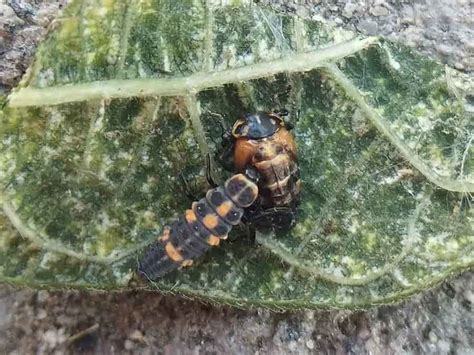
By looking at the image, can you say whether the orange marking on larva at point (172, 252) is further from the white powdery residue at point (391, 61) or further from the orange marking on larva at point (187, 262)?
the white powdery residue at point (391, 61)

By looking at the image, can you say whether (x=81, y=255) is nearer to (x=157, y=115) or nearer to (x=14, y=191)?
(x=14, y=191)

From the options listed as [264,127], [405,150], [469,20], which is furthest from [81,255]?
[469,20]

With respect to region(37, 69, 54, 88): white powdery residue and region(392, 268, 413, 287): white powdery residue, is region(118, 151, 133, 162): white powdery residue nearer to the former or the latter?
region(37, 69, 54, 88): white powdery residue

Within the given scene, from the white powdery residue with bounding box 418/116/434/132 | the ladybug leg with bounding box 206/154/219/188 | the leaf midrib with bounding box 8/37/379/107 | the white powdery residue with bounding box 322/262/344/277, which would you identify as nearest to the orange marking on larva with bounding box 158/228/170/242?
the ladybug leg with bounding box 206/154/219/188

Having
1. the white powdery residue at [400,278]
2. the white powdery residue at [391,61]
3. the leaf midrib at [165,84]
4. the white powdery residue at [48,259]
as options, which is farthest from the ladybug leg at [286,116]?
the white powdery residue at [48,259]

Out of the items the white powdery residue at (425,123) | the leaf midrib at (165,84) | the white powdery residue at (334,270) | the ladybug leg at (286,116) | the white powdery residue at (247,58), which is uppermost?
the white powdery residue at (247,58)

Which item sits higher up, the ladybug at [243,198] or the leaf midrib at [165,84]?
the leaf midrib at [165,84]

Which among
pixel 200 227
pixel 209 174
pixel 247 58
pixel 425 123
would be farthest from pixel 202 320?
pixel 425 123
